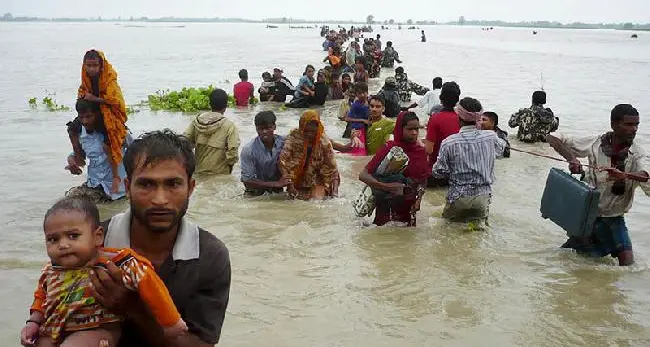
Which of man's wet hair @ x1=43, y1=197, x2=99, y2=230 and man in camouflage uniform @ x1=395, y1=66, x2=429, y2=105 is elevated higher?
man's wet hair @ x1=43, y1=197, x2=99, y2=230

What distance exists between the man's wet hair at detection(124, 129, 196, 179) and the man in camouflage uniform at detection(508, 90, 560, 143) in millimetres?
9572

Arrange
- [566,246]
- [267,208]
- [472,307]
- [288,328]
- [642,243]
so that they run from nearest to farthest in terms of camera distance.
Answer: [288,328], [472,307], [566,246], [642,243], [267,208]

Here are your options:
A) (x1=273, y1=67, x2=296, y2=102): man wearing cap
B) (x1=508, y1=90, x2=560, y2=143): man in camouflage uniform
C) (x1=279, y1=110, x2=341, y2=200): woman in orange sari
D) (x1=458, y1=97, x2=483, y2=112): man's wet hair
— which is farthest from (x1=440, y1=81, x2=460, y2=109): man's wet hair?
(x1=273, y1=67, x2=296, y2=102): man wearing cap

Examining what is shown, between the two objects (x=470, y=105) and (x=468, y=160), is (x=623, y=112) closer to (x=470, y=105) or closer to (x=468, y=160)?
(x=470, y=105)

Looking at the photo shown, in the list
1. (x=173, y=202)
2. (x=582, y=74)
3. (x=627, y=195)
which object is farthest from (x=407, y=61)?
(x=173, y=202)

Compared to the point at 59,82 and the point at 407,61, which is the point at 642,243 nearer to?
the point at 59,82

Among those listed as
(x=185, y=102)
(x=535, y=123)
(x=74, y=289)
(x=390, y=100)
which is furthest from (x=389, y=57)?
(x=74, y=289)

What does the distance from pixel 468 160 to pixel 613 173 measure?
52.1 inches

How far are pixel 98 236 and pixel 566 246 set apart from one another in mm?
4550

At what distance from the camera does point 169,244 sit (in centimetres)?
209

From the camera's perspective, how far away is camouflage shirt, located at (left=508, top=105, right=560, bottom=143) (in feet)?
35.1

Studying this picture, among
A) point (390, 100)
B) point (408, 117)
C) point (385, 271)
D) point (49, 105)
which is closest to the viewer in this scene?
point (385, 271)

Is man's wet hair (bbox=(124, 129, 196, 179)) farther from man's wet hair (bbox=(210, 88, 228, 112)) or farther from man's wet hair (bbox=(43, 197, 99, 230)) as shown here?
man's wet hair (bbox=(210, 88, 228, 112))

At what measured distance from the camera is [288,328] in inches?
160
